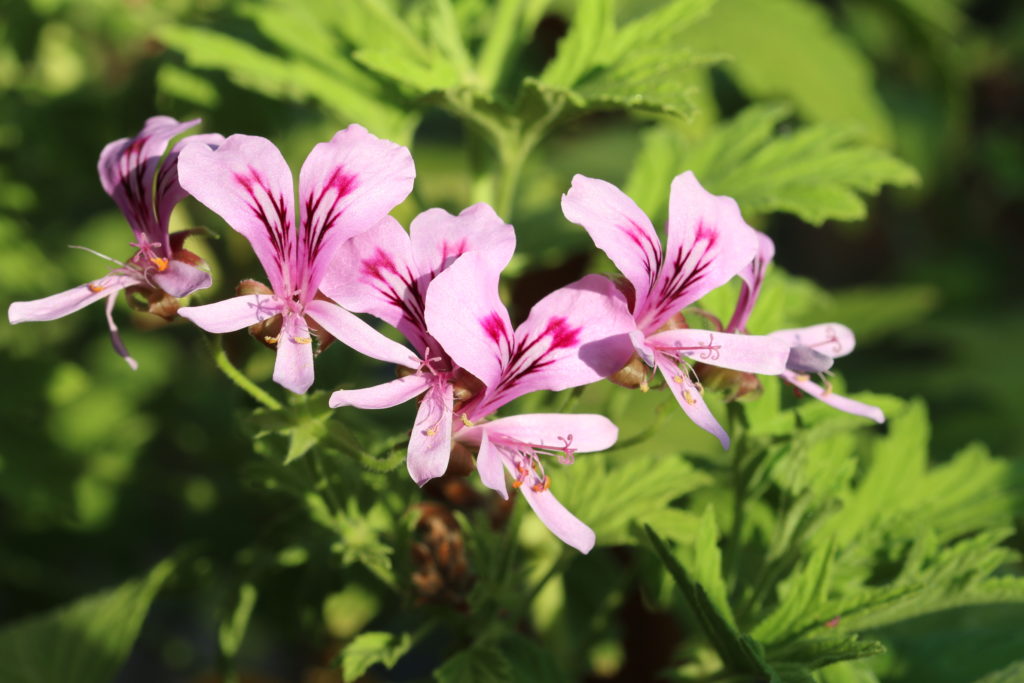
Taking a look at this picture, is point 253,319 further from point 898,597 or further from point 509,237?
point 898,597

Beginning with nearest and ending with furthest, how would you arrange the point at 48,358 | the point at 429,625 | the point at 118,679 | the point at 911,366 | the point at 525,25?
the point at 429,625 → the point at 525,25 → the point at 48,358 → the point at 118,679 → the point at 911,366

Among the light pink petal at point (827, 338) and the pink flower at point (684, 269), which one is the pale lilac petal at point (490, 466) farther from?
the light pink petal at point (827, 338)

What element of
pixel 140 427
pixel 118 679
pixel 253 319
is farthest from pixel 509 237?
pixel 118 679

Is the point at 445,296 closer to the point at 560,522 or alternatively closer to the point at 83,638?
the point at 560,522

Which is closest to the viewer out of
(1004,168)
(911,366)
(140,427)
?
(140,427)

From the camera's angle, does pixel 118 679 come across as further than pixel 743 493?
Yes

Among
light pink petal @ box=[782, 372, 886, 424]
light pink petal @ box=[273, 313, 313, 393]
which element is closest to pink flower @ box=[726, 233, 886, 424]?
light pink petal @ box=[782, 372, 886, 424]

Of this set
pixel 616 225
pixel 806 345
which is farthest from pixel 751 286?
pixel 616 225

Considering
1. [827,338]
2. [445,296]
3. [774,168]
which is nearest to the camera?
[445,296]
